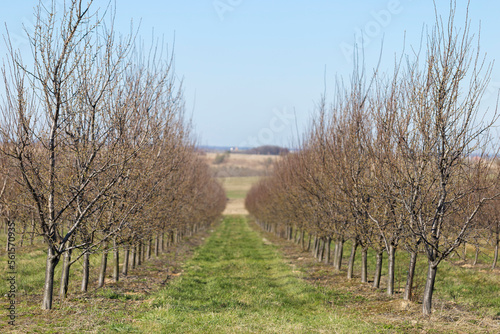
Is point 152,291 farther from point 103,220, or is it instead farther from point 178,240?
point 178,240

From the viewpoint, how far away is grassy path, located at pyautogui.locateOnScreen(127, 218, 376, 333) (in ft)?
28.6

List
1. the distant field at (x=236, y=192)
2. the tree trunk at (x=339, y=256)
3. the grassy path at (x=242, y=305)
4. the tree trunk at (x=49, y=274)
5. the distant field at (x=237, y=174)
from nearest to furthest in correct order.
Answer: the grassy path at (x=242, y=305)
the tree trunk at (x=49, y=274)
the tree trunk at (x=339, y=256)
the distant field at (x=236, y=192)
the distant field at (x=237, y=174)

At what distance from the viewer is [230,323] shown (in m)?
9.03

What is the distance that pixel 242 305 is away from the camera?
11531 millimetres

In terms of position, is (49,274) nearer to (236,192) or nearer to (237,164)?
(236,192)

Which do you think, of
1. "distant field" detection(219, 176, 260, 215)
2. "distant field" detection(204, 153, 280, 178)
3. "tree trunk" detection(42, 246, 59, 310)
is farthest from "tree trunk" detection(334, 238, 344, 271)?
"distant field" detection(204, 153, 280, 178)

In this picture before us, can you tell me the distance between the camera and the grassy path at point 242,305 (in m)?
8.71

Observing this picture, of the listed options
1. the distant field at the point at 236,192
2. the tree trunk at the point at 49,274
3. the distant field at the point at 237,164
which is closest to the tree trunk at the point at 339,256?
the tree trunk at the point at 49,274

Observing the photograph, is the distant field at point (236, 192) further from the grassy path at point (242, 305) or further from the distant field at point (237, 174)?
the grassy path at point (242, 305)

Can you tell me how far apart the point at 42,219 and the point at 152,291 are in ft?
17.5

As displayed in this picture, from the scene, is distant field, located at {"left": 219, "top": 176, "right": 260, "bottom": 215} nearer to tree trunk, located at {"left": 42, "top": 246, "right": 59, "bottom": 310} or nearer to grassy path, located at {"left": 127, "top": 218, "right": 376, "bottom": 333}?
grassy path, located at {"left": 127, "top": 218, "right": 376, "bottom": 333}

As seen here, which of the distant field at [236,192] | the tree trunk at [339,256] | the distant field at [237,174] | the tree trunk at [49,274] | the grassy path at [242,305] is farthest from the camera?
the distant field at [237,174]

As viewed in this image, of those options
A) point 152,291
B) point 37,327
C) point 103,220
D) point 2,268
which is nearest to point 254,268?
point 152,291

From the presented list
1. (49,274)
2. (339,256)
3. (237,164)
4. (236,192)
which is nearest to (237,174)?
(237,164)
